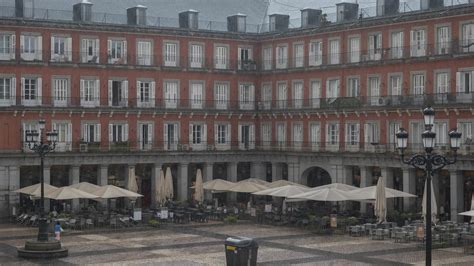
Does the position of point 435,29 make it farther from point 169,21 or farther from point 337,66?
point 169,21

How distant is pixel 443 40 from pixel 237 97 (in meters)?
21.1

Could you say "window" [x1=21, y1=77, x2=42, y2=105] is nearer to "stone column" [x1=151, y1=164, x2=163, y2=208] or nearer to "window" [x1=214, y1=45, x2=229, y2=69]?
"stone column" [x1=151, y1=164, x2=163, y2=208]

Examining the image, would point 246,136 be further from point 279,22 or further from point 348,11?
point 348,11

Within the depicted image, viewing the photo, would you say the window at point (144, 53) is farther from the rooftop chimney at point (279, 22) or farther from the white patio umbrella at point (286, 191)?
the white patio umbrella at point (286, 191)

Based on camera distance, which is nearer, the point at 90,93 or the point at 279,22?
the point at 90,93

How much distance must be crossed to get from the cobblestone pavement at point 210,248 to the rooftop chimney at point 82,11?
64.4ft

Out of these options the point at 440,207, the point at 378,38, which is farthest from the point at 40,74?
the point at 440,207

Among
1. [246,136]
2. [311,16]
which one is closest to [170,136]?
[246,136]

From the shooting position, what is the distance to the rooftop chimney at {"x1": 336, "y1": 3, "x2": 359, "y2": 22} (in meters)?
69.4

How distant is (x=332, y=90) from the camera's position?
7038 centimetres

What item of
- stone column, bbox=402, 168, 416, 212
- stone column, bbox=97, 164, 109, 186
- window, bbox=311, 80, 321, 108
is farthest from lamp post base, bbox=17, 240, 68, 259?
window, bbox=311, 80, 321, 108

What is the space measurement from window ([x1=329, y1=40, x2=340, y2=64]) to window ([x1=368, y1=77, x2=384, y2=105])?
3.85 m

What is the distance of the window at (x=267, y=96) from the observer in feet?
251

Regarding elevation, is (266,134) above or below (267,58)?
below
